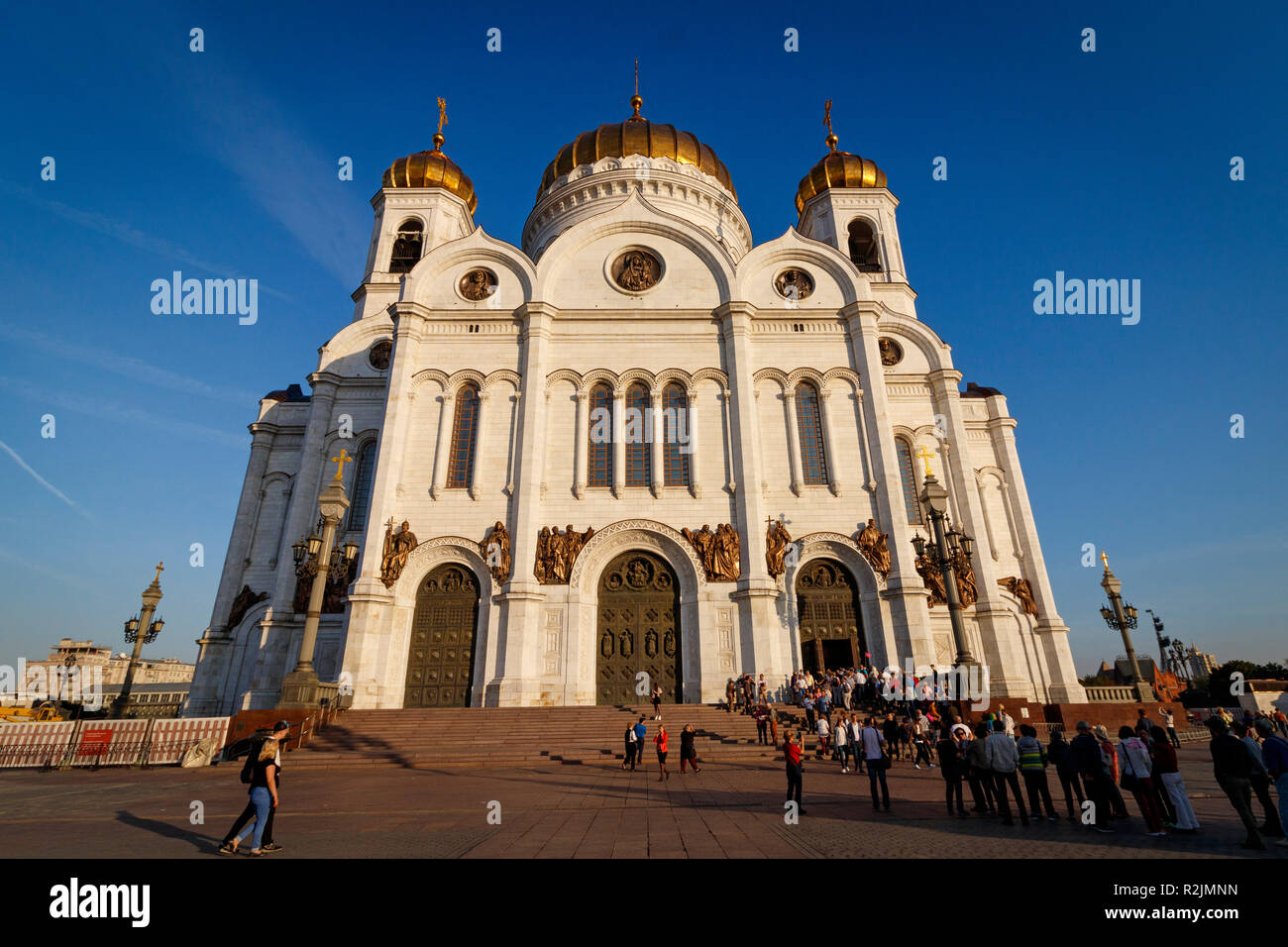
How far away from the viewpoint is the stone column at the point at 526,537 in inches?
744

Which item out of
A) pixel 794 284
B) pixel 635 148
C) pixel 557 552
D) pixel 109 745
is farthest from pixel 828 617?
pixel 635 148

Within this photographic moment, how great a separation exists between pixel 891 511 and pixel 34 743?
24877 mm

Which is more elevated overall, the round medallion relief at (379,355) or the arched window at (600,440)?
the round medallion relief at (379,355)

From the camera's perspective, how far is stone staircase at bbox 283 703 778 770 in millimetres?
13781

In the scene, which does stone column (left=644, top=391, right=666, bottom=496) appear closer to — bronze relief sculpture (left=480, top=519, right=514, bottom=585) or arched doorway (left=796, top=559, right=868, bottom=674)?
bronze relief sculpture (left=480, top=519, right=514, bottom=585)

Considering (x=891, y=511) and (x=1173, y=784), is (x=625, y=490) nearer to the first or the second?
(x=891, y=511)

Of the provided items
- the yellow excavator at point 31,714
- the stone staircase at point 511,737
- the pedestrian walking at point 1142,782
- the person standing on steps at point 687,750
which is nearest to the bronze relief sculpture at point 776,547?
the stone staircase at point 511,737

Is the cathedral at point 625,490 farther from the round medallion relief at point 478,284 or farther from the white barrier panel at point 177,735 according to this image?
the white barrier panel at point 177,735

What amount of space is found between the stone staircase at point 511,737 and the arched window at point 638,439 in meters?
8.04

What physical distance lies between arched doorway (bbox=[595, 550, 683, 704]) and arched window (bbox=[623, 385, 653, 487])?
2845 mm

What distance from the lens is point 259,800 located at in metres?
5.63
